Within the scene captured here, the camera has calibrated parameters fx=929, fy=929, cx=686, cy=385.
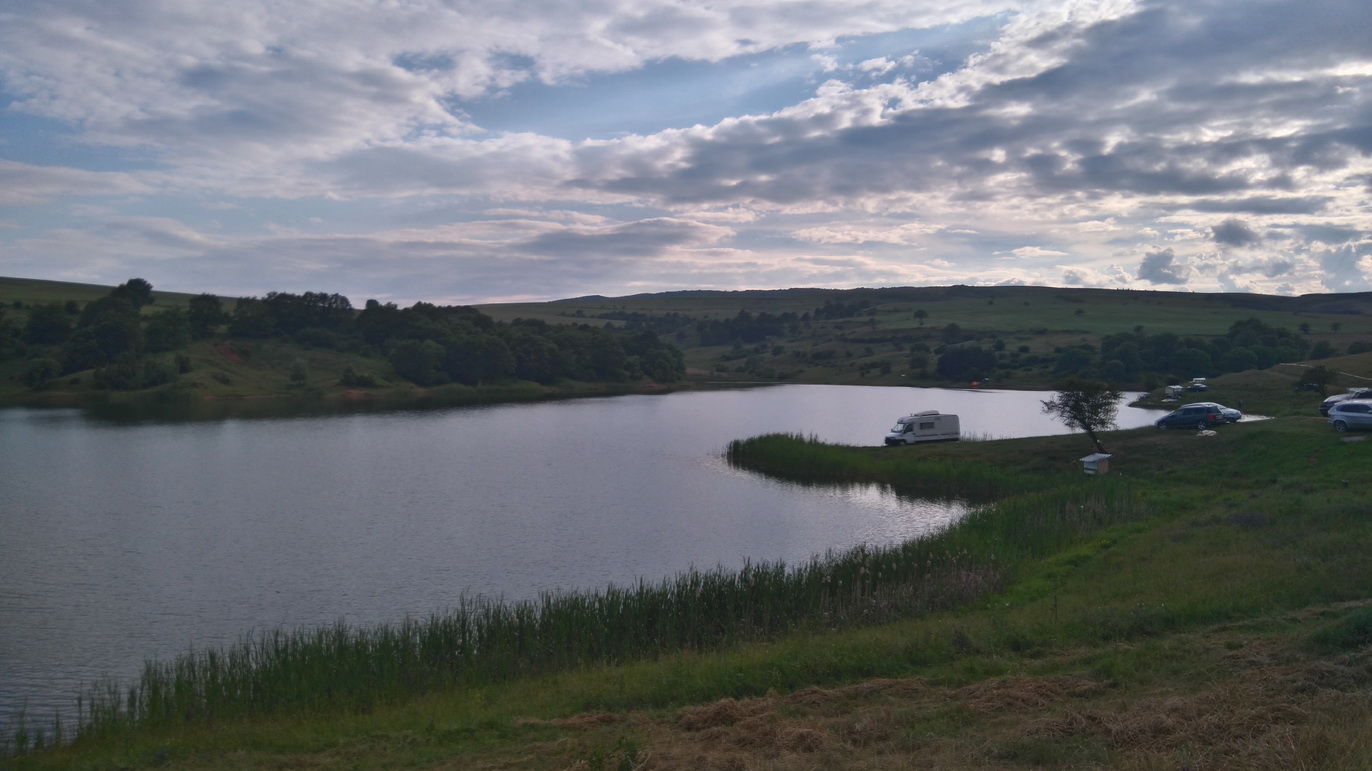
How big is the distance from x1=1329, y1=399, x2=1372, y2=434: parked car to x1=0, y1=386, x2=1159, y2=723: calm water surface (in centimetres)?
1476

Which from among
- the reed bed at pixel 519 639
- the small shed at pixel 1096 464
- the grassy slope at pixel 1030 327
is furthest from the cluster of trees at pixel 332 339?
the reed bed at pixel 519 639

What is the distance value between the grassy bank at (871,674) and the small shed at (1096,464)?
581 inches

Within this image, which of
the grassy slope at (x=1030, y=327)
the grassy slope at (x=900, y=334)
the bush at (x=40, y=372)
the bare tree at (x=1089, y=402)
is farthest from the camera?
the grassy slope at (x=1030, y=327)

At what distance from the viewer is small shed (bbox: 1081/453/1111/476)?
38.6 meters

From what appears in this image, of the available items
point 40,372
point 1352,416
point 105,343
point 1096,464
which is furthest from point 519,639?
point 105,343

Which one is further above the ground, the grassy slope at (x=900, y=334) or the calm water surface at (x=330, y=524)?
the grassy slope at (x=900, y=334)

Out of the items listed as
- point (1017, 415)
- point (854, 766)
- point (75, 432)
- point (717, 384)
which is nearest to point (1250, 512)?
point (854, 766)

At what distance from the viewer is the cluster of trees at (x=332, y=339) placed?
324ft

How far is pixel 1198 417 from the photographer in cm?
4338

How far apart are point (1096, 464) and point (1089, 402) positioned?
16.9ft

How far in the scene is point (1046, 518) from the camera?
27766 millimetres

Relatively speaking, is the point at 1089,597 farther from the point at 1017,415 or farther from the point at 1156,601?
the point at 1017,415

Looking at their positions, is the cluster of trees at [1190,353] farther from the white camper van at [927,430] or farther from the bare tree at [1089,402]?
the bare tree at [1089,402]

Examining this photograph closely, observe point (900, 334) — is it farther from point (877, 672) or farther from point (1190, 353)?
point (877, 672)
